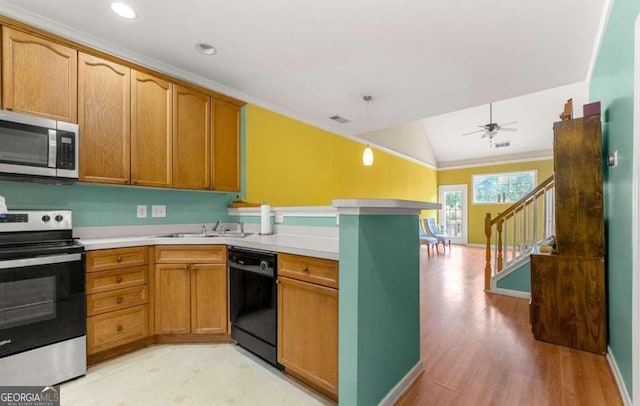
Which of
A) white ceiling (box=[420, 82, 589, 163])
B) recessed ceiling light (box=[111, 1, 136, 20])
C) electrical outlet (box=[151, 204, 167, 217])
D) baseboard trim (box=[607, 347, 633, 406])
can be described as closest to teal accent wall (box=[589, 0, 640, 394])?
baseboard trim (box=[607, 347, 633, 406])

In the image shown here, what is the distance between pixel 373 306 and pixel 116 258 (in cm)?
188

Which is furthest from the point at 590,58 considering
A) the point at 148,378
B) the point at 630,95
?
the point at 148,378

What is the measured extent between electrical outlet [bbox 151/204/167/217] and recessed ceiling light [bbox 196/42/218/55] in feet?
4.82

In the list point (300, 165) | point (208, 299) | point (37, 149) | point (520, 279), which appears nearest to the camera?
point (37, 149)

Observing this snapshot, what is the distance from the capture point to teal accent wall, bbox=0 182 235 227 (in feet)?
6.64

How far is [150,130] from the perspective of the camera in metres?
2.44

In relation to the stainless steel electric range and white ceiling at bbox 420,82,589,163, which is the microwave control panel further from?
white ceiling at bbox 420,82,589,163

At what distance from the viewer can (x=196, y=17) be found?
2.07 m

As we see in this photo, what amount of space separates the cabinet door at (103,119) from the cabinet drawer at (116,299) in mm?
854

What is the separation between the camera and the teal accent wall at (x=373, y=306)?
139cm

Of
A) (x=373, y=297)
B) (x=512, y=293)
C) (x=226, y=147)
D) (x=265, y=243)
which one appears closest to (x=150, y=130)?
(x=226, y=147)

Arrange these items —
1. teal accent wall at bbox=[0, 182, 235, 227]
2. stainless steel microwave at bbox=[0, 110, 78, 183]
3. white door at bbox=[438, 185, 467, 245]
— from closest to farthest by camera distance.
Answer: stainless steel microwave at bbox=[0, 110, 78, 183]
teal accent wall at bbox=[0, 182, 235, 227]
white door at bbox=[438, 185, 467, 245]

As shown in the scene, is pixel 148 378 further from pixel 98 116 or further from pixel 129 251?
pixel 98 116

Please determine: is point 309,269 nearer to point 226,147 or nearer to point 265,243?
point 265,243
